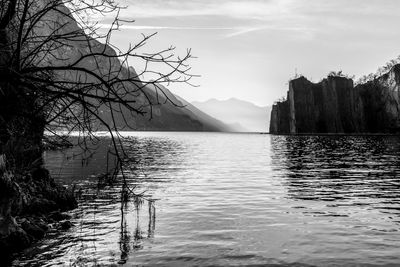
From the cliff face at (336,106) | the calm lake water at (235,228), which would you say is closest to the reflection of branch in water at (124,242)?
the calm lake water at (235,228)

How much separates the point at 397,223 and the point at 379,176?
17409 millimetres

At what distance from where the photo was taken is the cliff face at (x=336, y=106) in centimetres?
17325

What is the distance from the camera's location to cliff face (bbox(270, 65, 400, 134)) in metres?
173

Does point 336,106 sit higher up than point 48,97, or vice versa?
point 336,106

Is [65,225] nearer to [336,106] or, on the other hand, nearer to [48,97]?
[48,97]

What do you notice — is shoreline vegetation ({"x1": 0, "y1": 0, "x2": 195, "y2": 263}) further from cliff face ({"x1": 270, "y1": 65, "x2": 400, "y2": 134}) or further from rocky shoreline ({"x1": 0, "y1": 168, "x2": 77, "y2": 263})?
cliff face ({"x1": 270, "y1": 65, "x2": 400, "y2": 134})

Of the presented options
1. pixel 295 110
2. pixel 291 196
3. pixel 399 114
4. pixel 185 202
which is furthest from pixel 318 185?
pixel 295 110

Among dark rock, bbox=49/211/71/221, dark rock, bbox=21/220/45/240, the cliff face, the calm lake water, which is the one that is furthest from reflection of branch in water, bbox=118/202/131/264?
the cliff face

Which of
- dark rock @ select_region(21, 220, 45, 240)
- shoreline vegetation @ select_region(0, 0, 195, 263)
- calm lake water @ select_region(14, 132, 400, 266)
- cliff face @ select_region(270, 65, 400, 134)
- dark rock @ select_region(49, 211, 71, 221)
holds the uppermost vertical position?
cliff face @ select_region(270, 65, 400, 134)

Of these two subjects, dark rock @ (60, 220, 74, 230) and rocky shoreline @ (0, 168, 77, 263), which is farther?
dark rock @ (60, 220, 74, 230)

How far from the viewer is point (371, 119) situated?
176 meters

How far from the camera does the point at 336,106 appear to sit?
176 meters

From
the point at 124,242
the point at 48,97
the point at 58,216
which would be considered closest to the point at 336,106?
the point at 58,216

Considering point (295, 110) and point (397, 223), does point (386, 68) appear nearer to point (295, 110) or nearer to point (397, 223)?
point (295, 110)
